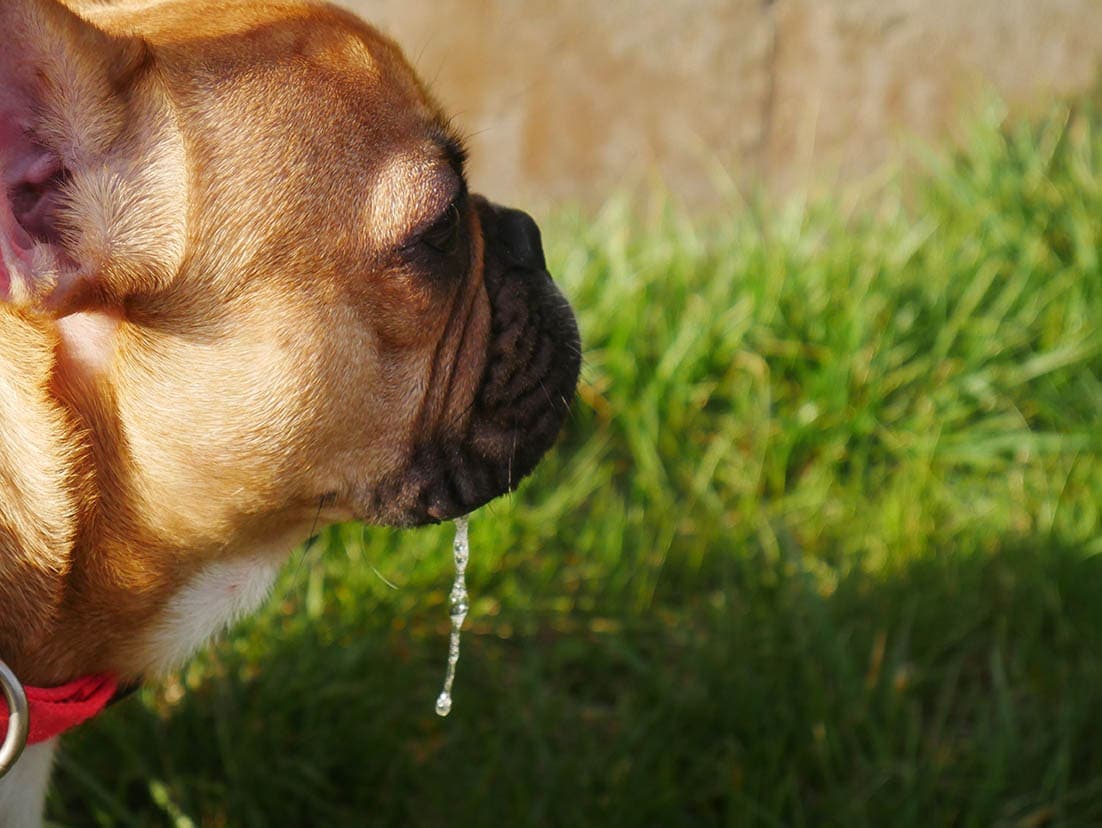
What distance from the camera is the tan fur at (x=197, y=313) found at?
6.22 feet

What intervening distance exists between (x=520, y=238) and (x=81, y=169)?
80cm

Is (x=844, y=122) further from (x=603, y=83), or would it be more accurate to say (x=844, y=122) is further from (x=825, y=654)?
(x=825, y=654)

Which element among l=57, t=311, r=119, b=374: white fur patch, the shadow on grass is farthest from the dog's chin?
the shadow on grass

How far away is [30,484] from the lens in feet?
6.26

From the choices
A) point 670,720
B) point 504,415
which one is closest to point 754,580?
point 670,720

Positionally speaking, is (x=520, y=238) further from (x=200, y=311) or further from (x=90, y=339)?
(x=90, y=339)

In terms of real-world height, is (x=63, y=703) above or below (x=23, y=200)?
below

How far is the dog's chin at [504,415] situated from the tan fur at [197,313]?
10 cm

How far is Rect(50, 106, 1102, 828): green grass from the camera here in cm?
273

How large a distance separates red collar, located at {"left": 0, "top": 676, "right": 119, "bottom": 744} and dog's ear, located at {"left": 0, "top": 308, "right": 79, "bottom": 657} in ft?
0.33

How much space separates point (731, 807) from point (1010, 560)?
105cm

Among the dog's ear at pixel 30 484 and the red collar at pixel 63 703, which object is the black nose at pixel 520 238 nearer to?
the dog's ear at pixel 30 484

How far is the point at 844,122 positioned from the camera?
4.34m

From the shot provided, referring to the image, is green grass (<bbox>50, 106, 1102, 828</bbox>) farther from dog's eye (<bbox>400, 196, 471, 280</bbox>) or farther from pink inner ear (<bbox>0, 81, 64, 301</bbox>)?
pink inner ear (<bbox>0, 81, 64, 301</bbox>)
